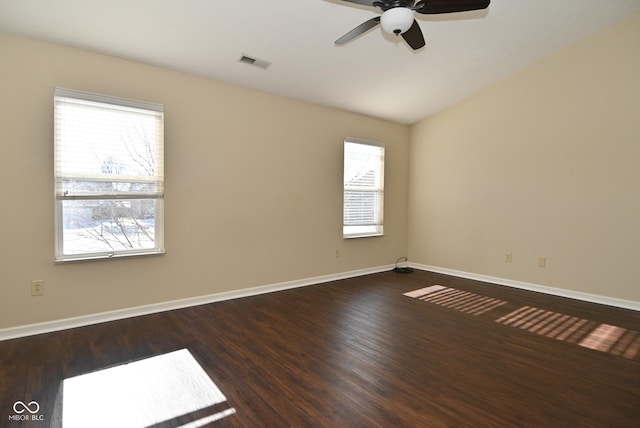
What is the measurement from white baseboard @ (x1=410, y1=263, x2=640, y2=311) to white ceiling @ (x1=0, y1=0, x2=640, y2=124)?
2822 mm

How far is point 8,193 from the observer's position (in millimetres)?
2740

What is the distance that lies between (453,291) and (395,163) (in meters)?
2.41

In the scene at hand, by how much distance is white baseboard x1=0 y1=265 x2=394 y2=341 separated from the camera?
281 cm

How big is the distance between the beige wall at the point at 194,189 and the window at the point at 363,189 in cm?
18

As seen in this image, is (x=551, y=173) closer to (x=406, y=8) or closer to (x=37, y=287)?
(x=406, y=8)

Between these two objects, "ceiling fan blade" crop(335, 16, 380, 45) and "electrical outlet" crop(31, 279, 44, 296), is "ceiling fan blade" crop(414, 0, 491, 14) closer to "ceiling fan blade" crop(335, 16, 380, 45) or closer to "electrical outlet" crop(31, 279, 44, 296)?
"ceiling fan blade" crop(335, 16, 380, 45)

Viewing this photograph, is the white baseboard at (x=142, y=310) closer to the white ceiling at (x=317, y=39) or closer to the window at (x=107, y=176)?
the window at (x=107, y=176)

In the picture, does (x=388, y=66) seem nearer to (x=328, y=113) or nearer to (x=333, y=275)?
(x=328, y=113)

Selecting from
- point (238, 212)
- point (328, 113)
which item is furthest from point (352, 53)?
point (238, 212)

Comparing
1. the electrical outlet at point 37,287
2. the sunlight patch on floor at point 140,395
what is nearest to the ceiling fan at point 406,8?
the sunlight patch on floor at point 140,395

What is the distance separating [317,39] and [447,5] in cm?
139

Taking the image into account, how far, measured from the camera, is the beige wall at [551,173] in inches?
148

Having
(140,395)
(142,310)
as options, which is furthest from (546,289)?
(142,310)

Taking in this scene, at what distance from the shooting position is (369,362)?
2.45 metres
